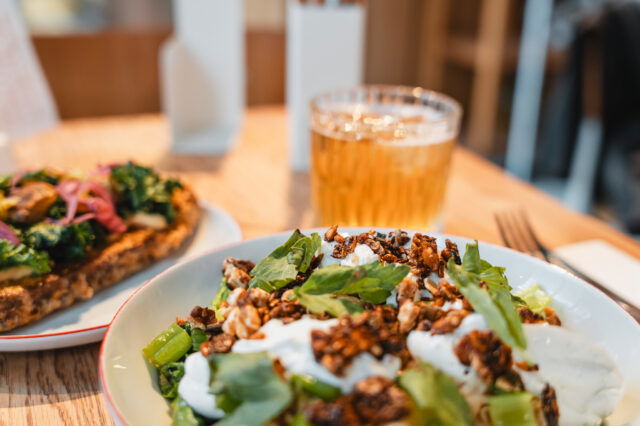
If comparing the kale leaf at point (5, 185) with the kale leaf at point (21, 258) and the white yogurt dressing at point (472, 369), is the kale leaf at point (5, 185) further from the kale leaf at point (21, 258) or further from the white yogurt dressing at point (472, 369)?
the white yogurt dressing at point (472, 369)

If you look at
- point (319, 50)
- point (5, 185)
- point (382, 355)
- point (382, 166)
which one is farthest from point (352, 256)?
point (319, 50)

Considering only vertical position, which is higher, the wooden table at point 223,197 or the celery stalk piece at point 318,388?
the celery stalk piece at point 318,388

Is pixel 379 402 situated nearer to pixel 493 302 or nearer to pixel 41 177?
pixel 493 302

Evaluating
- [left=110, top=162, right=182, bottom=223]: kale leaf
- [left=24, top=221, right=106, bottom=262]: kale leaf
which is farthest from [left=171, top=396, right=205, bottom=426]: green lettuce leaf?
[left=110, top=162, right=182, bottom=223]: kale leaf

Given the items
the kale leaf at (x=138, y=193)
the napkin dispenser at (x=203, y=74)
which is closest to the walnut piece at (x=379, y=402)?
the kale leaf at (x=138, y=193)

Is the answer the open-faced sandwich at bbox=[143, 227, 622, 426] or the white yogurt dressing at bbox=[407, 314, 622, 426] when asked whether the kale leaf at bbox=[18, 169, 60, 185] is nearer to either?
the open-faced sandwich at bbox=[143, 227, 622, 426]

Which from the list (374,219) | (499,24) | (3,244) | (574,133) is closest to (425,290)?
(374,219)
